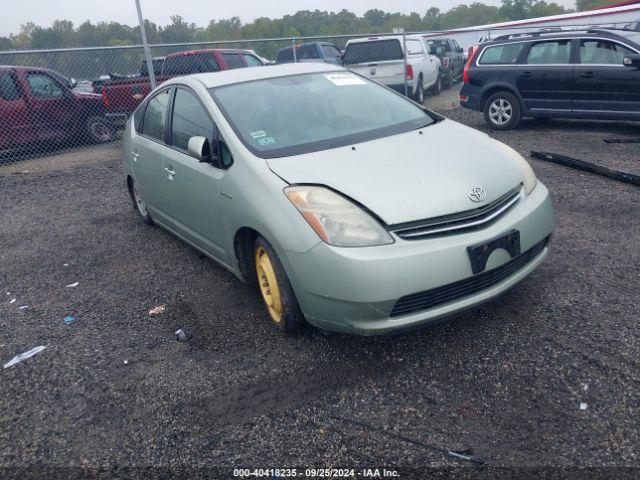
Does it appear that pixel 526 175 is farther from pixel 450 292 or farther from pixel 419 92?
pixel 419 92

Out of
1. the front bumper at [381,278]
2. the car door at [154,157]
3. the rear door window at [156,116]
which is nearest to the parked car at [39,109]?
the car door at [154,157]

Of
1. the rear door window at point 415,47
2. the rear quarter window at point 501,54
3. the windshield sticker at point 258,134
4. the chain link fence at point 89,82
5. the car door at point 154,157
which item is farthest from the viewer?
the rear door window at point 415,47

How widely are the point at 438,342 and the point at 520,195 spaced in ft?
3.35

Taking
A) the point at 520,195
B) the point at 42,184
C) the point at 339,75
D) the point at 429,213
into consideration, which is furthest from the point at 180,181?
the point at 42,184

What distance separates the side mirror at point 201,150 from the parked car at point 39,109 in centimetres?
802

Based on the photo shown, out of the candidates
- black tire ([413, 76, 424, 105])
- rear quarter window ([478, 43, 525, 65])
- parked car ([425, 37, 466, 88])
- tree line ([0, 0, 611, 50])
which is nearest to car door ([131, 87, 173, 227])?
rear quarter window ([478, 43, 525, 65])

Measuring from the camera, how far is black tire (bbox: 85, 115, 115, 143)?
37.1 feet

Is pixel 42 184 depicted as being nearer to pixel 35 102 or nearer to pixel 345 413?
pixel 35 102

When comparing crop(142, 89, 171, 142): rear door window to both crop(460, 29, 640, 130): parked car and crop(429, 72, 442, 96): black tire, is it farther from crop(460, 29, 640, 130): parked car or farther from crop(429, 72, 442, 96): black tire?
crop(429, 72, 442, 96): black tire

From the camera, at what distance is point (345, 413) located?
2801 millimetres

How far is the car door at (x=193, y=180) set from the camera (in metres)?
3.87

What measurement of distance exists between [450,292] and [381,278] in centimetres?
42

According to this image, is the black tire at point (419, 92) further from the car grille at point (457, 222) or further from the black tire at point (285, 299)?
the black tire at point (285, 299)

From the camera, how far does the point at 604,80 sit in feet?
28.9
